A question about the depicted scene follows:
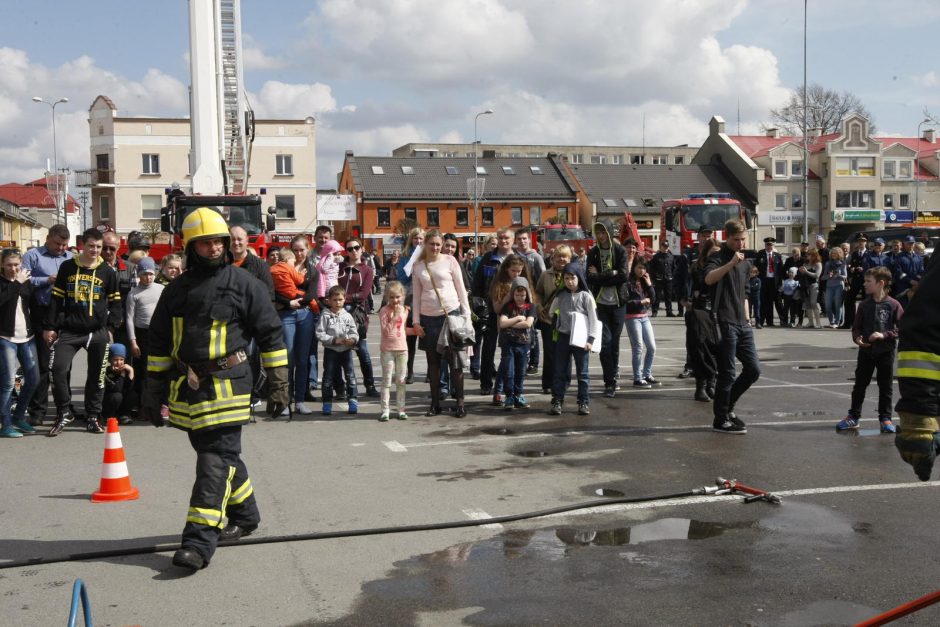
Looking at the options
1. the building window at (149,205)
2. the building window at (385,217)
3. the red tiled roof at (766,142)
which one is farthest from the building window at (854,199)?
the building window at (149,205)

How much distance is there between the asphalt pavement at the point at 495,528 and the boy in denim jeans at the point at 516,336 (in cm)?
67

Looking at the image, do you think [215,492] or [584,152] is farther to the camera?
[584,152]

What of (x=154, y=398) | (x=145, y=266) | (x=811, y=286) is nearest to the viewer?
(x=154, y=398)

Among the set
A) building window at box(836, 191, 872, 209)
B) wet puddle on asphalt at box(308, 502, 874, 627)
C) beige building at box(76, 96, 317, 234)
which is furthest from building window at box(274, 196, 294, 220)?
wet puddle on asphalt at box(308, 502, 874, 627)

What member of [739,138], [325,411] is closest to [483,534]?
[325,411]

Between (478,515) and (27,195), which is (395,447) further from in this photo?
(27,195)

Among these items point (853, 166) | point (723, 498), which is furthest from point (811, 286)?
point (853, 166)

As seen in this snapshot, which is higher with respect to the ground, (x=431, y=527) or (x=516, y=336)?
(x=516, y=336)

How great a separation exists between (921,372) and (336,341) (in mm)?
7684

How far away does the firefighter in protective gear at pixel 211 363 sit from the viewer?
17.9ft

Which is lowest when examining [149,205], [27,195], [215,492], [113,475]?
[113,475]

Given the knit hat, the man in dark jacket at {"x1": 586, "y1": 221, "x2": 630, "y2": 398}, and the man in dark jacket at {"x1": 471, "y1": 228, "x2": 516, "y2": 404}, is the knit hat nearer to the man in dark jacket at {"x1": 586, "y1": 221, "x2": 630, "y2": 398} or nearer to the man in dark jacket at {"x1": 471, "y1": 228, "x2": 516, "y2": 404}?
the man in dark jacket at {"x1": 471, "y1": 228, "x2": 516, "y2": 404}

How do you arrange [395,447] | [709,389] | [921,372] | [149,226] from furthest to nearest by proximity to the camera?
1. [149,226]
2. [709,389]
3. [395,447]
4. [921,372]

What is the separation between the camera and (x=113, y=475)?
675cm
